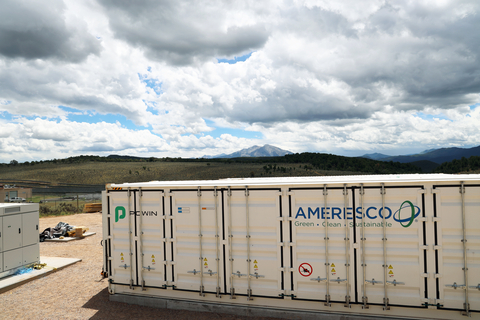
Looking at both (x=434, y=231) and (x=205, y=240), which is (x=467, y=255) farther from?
(x=205, y=240)

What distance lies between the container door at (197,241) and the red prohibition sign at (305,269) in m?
1.89

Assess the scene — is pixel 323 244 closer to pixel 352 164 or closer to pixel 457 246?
pixel 457 246

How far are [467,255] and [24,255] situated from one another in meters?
13.4

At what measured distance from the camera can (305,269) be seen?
6508 millimetres

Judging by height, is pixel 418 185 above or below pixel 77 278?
above

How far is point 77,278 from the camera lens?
32.7 ft

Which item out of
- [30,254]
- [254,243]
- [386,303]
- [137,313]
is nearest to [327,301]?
[386,303]

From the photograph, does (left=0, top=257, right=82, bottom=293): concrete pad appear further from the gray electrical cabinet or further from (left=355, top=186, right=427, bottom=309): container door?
(left=355, top=186, right=427, bottom=309): container door

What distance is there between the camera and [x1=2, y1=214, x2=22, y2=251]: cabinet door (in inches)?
381

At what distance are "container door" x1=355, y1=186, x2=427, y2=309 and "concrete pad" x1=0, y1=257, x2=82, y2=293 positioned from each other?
34.1ft

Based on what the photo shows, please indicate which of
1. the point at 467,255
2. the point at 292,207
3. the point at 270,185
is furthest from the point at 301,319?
the point at 467,255

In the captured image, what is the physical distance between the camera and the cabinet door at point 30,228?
1040 cm

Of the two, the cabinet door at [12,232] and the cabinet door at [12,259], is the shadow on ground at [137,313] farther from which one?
the cabinet door at [12,232]

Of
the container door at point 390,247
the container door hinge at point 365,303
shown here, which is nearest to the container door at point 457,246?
the container door at point 390,247
